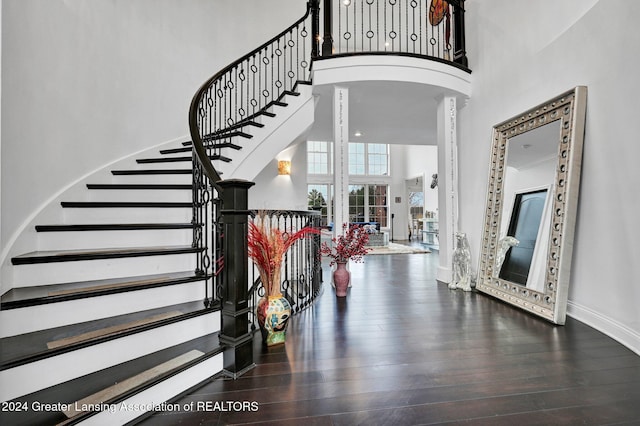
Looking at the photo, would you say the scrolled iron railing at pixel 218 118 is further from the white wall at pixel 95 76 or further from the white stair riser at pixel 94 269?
the white wall at pixel 95 76

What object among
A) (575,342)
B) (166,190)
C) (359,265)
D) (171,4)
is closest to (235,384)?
(166,190)

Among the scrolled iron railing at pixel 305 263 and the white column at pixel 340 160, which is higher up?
the white column at pixel 340 160

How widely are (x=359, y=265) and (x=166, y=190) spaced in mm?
3481

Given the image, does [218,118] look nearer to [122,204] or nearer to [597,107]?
[122,204]

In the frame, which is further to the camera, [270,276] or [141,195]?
[141,195]

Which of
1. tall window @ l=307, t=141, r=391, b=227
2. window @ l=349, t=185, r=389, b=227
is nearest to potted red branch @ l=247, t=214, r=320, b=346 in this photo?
tall window @ l=307, t=141, r=391, b=227

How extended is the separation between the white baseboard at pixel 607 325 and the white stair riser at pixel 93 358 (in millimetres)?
2883

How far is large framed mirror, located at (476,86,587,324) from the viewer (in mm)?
2562

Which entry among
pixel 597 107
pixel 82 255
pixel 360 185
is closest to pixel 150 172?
pixel 82 255

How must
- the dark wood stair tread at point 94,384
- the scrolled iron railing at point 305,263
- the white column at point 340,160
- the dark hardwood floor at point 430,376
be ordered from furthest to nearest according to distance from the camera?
1. the white column at point 340,160
2. the scrolled iron railing at point 305,263
3. the dark hardwood floor at point 430,376
4. the dark wood stair tread at point 94,384

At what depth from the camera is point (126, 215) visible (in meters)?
2.70

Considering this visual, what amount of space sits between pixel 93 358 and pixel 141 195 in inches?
74.9

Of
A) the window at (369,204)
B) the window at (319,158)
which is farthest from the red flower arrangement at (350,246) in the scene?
the window at (319,158)

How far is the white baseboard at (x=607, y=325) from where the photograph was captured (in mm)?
2072
